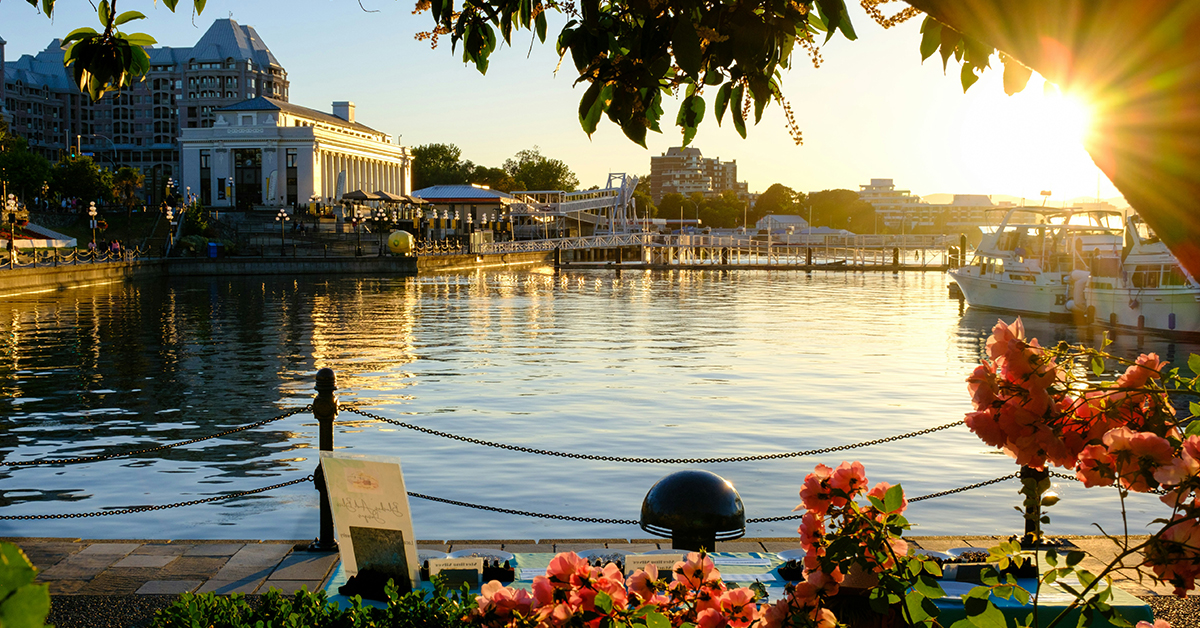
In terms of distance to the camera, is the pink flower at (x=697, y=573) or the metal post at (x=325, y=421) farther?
the metal post at (x=325, y=421)

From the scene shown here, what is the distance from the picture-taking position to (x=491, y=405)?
1783 centimetres

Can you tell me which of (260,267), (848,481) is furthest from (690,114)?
(260,267)

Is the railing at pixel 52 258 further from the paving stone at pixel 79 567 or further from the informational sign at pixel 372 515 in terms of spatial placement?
the informational sign at pixel 372 515

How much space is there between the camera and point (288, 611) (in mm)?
5020

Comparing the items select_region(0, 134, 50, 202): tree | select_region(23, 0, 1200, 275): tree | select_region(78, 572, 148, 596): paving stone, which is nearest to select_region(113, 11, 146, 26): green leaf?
select_region(23, 0, 1200, 275): tree

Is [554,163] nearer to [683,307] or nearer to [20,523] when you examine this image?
[683,307]

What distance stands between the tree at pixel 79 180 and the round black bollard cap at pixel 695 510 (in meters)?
98.6

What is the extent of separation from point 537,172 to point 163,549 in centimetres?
17997

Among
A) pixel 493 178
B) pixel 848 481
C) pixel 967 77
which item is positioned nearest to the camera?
pixel 848 481

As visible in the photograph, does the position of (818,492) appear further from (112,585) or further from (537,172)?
(537,172)

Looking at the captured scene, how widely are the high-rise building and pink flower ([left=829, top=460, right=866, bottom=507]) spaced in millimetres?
154607

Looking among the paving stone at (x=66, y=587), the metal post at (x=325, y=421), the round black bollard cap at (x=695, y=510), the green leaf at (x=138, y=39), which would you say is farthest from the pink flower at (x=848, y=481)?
the paving stone at (x=66, y=587)

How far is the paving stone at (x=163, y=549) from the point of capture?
7.04 m

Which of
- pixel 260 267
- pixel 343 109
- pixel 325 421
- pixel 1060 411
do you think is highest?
pixel 343 109
